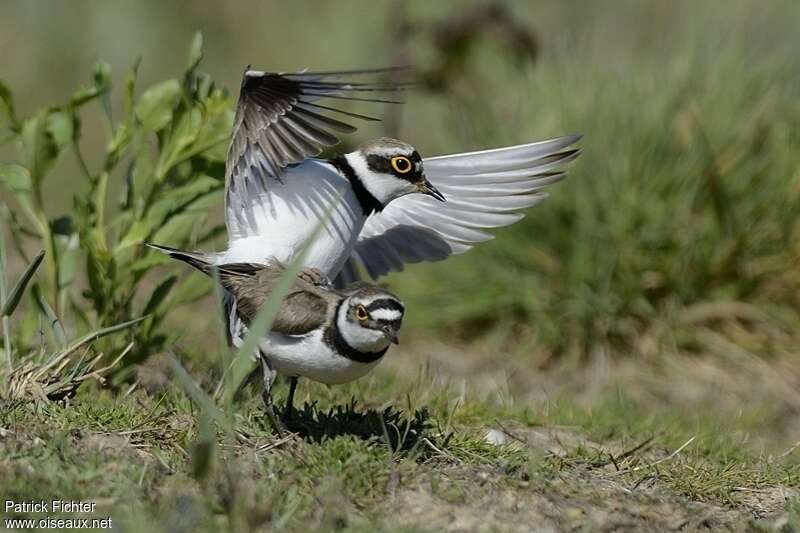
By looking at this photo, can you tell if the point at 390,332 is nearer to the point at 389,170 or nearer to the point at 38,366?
the point at 389,170

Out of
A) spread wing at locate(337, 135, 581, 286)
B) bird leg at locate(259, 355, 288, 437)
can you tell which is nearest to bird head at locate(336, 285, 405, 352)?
bird leg at locate(259, 355, 288, 437)

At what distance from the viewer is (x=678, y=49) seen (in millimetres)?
8336

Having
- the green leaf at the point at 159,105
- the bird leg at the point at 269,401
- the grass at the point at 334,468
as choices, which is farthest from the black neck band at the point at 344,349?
the green leaf at the point at 159,105

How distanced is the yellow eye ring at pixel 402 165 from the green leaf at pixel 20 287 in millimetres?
1485

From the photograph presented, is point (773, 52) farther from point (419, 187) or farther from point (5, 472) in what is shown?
point (5, 472)

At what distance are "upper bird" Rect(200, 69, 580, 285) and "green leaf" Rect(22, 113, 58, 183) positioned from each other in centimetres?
85

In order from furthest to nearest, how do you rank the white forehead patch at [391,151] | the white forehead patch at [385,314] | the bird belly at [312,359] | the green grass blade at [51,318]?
the white forehead patch at [391,151] → the green grass blade at [51,318] → the bird belly at [312,359] → the white forehead patch at [385,314]

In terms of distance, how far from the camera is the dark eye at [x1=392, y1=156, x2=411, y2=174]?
16.1 feet

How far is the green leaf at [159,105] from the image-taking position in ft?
17.1

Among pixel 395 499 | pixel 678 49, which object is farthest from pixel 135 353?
pixel 678 49

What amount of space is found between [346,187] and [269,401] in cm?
109

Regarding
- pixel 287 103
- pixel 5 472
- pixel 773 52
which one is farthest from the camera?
pixel 773 52

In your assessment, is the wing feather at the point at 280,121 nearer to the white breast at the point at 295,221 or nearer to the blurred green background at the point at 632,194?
the white breast at the point at 295,221

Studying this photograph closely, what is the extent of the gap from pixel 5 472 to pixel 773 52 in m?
6.35
